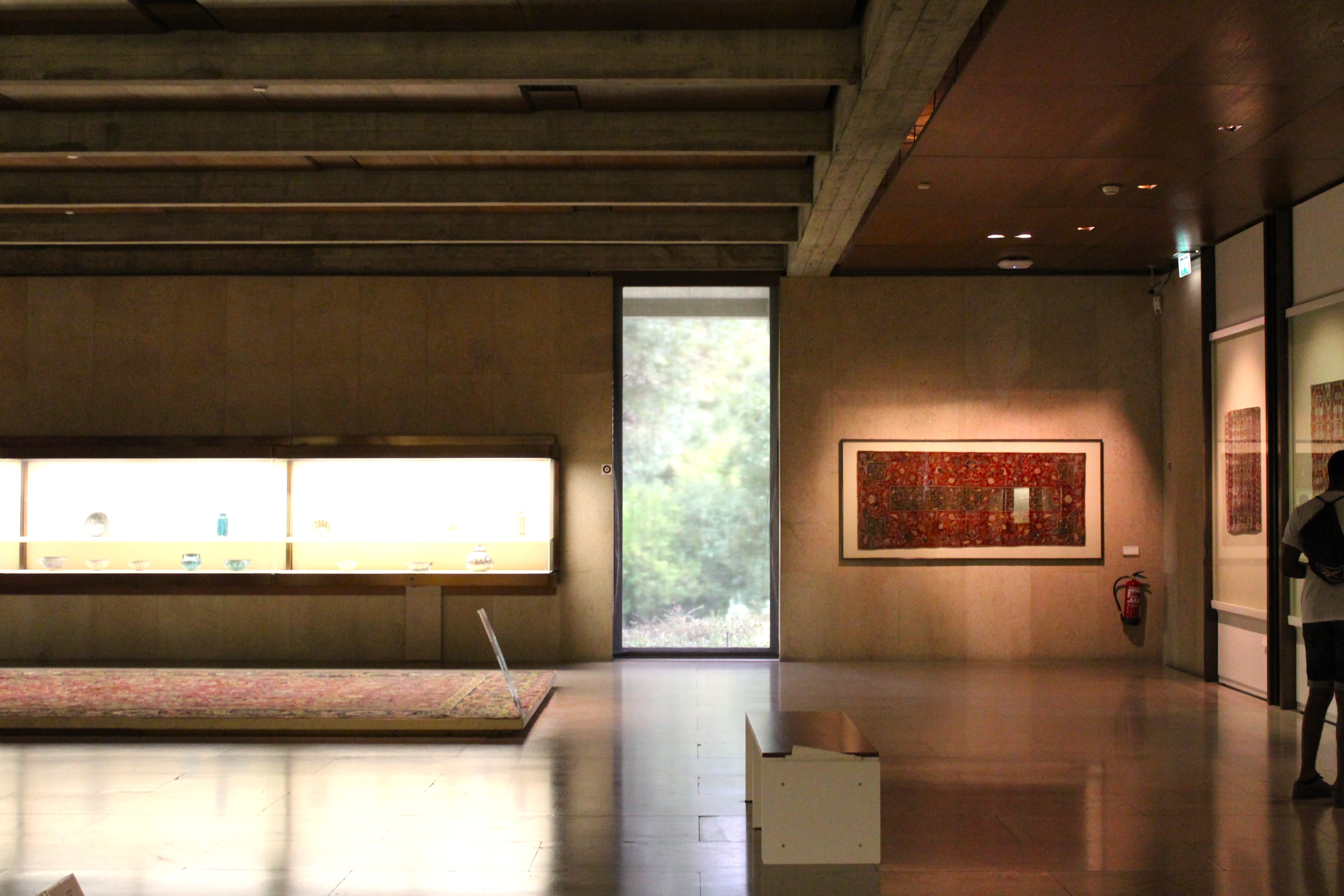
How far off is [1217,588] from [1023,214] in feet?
12.3

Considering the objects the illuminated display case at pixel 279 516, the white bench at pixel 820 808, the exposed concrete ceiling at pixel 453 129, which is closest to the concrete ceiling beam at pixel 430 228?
the exposed concrete ceiling at pixel 453 129

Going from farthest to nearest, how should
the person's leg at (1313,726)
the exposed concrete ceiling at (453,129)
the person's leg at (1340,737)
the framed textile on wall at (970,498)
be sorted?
the framed textile on wall at (970,498), the exposed concrete ceiling at (453,129), the person's leg at (1313,726), the person's leg at (1340,737)

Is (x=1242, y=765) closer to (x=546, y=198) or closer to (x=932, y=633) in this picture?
(x=932, y=633)

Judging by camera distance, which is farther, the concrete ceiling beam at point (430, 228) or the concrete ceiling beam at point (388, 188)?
the concrete ceiling beam at point (430, 228)

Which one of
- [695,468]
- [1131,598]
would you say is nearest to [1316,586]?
[1131,598]

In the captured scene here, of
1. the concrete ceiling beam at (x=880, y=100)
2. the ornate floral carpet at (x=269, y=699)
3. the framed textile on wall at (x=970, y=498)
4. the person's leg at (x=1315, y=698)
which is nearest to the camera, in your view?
the concrete ceiling beam at (x=880, y=100)

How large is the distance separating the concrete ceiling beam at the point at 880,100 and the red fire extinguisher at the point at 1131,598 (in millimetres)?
4404

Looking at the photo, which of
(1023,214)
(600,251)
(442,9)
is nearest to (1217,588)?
(1023,214)

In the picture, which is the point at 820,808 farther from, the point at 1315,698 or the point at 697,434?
the point at 697,434

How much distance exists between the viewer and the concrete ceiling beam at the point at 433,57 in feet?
20.1

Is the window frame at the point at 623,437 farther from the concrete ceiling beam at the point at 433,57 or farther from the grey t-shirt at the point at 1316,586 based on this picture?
the grey t-shirt at the point at 1316,586

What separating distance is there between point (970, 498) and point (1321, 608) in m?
5.15

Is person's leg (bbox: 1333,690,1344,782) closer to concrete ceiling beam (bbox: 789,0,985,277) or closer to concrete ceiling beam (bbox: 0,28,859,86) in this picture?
concrete ceiling beam (bbox: 789,0,985,277)

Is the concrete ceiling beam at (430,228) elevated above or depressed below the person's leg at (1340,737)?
→ above
